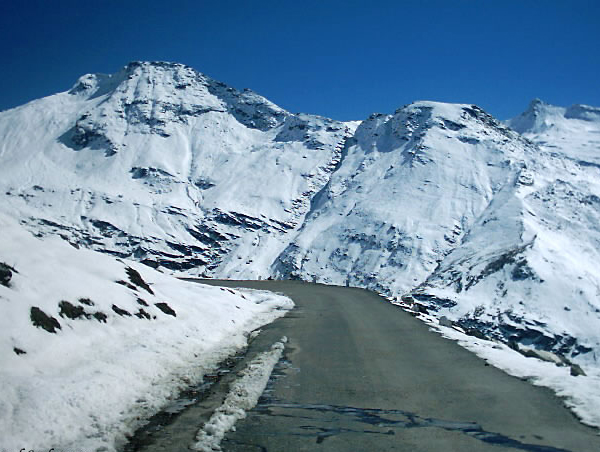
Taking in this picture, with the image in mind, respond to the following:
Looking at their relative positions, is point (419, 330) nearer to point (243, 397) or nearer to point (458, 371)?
point (458, 371)

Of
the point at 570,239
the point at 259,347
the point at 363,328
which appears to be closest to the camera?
the point at 259,347

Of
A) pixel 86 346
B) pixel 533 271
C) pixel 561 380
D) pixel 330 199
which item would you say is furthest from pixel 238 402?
pixel 330 199

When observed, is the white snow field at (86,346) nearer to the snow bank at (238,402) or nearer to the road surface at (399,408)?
the snow bank at (238,402)

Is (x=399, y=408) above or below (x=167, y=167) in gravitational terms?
below

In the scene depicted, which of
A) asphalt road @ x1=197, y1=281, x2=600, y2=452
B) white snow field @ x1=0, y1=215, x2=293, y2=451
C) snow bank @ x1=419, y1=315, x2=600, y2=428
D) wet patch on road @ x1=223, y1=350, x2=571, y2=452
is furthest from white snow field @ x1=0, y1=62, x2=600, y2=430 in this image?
wet patch on road @ x1=223, y1=350, x2=571, y2=452

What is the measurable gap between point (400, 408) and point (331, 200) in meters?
89.4

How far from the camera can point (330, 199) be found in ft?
319

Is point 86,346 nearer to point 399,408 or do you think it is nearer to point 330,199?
point 399,408

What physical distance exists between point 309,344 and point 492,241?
59.3 m

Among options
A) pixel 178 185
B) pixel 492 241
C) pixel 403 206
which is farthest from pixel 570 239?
pixel 178 185

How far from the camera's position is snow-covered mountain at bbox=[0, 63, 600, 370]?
178 feet

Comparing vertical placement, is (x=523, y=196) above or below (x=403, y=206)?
above

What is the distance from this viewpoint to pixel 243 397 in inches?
320

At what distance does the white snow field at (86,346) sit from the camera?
6.44 meters
